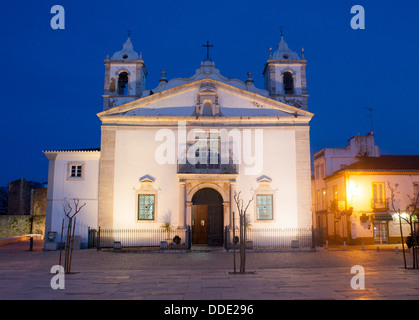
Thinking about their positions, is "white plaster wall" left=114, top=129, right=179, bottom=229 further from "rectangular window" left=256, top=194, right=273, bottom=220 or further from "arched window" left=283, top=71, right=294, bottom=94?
"arched window" left=283, top=71, right=294, bottom=94

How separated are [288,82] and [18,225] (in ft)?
88.5

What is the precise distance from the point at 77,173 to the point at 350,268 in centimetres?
1785

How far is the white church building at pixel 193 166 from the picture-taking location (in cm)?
2575

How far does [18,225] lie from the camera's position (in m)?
37.9

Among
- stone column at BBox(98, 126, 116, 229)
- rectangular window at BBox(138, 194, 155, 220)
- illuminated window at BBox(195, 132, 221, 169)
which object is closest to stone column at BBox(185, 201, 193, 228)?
rectangular window at BBox(138, 194, 155, 220)

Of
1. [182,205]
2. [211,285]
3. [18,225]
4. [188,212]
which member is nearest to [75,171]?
[182,205]

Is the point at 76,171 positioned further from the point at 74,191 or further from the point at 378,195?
the point at 378,195

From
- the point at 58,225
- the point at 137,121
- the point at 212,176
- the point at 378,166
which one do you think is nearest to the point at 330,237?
the point at 378,166

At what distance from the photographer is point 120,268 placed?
15.7 metres

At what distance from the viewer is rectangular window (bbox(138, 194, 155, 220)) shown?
2586 centimetres

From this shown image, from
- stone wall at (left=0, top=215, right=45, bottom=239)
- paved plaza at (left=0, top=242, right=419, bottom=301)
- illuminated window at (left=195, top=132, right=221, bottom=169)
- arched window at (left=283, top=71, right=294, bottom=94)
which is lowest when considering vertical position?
paved plaza at (left=0, top=242, right=419, bottom=301)

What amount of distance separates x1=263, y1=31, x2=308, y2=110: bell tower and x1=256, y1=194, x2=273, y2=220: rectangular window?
21.9 ft

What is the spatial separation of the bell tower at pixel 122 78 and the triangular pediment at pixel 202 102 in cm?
168

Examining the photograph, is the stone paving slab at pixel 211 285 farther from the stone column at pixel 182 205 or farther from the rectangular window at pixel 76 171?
the rectangular window at pixel 76 171
